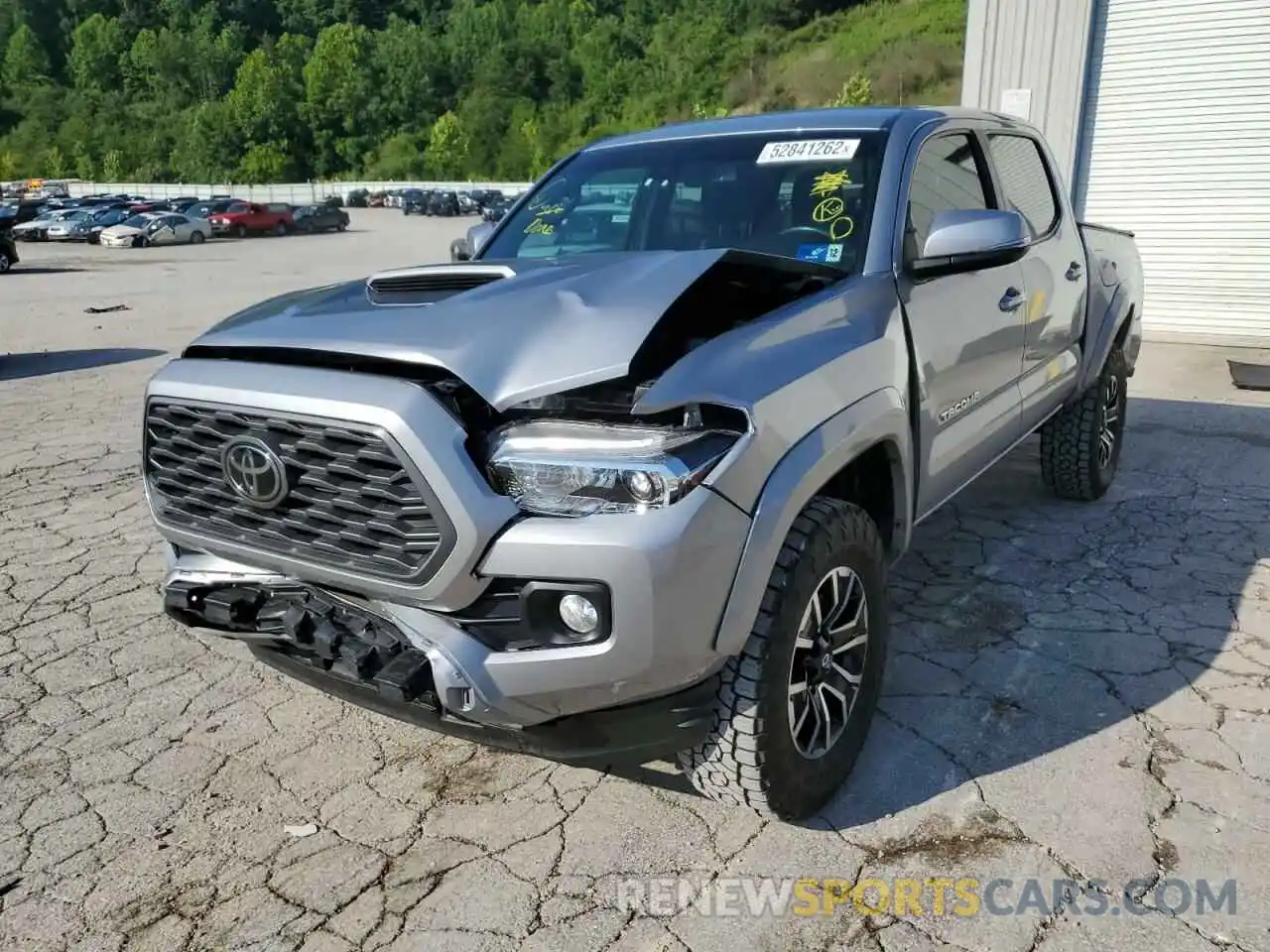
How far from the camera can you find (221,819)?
8.92ft

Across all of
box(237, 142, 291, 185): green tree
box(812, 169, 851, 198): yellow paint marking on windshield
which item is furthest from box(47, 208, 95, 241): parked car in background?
box(237, 142, 291, 185): green tree

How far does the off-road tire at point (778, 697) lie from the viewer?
2.32 meters

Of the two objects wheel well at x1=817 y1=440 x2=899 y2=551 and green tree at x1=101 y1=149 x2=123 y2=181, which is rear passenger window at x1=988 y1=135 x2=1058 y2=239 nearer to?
wheel well at x1=817 y1=440 x2=899 y2=551

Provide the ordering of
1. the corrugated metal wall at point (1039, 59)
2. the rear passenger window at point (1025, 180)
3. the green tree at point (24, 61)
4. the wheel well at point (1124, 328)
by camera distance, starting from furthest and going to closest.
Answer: the green tree at point (24, 61), the corrugated metal wall at point (1039, 59), the wheel well at point (1124, 328), the rear passenger window at point (1025, 180)

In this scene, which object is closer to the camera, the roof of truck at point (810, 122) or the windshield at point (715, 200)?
the windshield at point (715, 200)

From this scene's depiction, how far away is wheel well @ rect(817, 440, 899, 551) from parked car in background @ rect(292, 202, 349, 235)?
142 ft

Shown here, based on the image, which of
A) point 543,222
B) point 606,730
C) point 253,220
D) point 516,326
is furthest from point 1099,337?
point 253,220

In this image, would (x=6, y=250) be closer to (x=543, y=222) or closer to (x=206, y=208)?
(x=543, y=222)

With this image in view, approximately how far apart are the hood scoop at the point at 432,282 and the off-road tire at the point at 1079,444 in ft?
10.5

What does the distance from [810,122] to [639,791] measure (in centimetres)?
233

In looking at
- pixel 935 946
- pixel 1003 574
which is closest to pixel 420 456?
pixel 935 946

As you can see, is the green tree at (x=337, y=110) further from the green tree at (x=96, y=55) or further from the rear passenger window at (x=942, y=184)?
the rear passenger window at (x=942, y=184)

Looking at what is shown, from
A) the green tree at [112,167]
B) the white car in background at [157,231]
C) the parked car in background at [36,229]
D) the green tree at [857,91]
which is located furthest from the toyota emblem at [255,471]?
the green tree at [112,167]

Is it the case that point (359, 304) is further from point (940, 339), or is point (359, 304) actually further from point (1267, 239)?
point (1267, 239)
